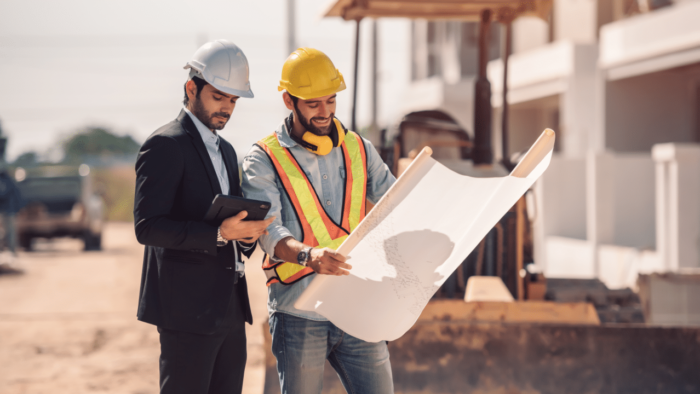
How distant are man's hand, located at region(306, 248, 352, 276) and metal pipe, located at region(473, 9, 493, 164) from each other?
169 inches

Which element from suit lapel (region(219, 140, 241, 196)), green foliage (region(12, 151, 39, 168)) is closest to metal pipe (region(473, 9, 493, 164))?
suit lapel (region(219, 140, 241, 196))

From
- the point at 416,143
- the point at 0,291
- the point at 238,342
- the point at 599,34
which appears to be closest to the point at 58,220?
the point at 0,291

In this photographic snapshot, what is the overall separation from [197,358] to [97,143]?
77.8m

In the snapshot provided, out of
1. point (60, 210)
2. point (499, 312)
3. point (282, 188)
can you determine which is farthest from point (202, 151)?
point (60, 210)

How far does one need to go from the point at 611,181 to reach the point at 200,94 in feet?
34.6

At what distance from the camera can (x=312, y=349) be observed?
2.96m

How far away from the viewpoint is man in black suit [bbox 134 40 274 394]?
2.81 meters

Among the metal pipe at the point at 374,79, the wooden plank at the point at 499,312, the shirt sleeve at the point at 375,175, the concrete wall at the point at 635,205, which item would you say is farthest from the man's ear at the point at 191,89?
the metal pipe at the point at 374,79

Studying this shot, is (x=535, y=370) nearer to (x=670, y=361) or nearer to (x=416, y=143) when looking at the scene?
(x=670, y=361)

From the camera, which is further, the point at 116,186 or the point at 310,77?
the point at 116,186

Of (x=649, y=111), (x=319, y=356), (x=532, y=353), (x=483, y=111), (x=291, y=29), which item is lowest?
(x=532, y=353)

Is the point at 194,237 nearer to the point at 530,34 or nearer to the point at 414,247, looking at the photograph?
the point at 414,247

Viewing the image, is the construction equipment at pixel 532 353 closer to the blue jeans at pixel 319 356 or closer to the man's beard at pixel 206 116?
the blue jeans at pixel 319 356

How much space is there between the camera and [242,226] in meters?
2.78
